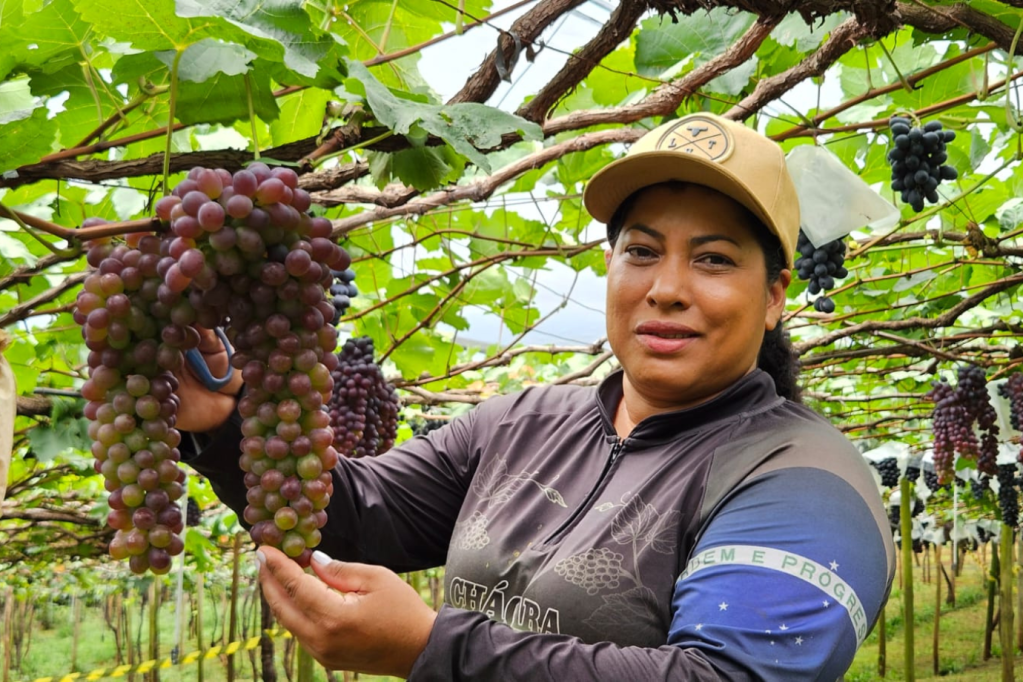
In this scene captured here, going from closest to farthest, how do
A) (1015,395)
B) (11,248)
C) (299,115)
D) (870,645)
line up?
1. (299,115)
2. (11,248)
3. (1015,395)
4. (870,645)

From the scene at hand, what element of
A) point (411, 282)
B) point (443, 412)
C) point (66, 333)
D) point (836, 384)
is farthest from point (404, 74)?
point (836, 384)

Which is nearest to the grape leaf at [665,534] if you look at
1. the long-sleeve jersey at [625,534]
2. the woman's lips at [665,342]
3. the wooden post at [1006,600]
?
the long-sleeve jersey at [625,534]

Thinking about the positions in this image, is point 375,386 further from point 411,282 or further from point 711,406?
point 711,406

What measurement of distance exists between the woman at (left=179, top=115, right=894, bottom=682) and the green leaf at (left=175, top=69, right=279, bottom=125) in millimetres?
339

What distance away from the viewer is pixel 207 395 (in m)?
1.49

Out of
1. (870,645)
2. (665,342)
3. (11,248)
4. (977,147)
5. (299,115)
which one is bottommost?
(870,645)

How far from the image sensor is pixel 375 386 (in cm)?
362

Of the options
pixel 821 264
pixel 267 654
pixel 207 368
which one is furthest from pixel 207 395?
pixel 267 654

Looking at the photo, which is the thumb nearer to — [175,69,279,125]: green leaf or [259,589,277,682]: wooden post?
[175,69,279,125]: green leaf

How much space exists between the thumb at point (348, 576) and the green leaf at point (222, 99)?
0.66m

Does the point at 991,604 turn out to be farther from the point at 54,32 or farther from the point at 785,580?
the point at 54,32

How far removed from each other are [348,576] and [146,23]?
0.75 metres

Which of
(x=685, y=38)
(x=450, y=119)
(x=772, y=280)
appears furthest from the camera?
(x=685, y=38)

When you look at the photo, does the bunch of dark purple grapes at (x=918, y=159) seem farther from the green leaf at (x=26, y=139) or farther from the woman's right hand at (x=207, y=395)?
the green leaf at (x=26, y=139)
